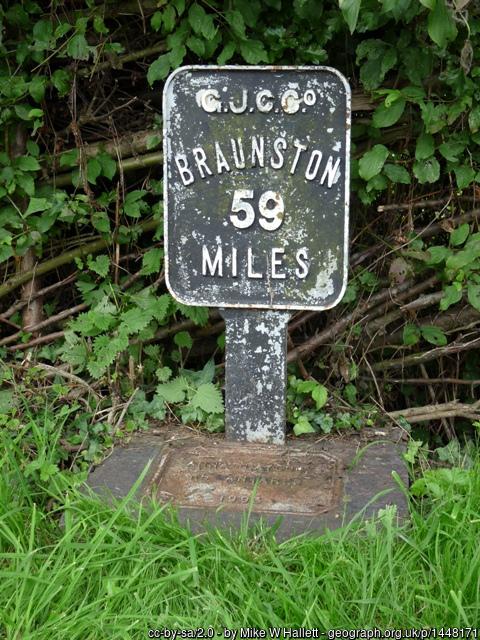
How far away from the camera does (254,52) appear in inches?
111

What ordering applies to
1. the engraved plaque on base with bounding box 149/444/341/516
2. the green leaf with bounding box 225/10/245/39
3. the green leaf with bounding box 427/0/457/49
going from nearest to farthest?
the green leaf with bounding box 427/0/457/49, the engraved plaque on base with bounding box 149/444/341/516, the green leaf with bounding box 225/10/245/39

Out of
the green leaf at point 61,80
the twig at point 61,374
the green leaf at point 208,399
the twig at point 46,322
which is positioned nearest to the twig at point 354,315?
the green leaf at point 208,399

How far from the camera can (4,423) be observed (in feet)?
9.42

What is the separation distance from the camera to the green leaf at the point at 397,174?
9.50 ft

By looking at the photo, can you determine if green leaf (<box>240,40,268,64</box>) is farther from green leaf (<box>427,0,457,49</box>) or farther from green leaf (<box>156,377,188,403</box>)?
green leaf (<box>156,377,188,403</box>)

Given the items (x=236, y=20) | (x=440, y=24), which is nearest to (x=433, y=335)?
(x=440, y=24)

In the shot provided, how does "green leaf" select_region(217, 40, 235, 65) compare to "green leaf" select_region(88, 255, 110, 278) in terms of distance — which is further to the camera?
"green leaf" select_region(88, 255, 110, 278)

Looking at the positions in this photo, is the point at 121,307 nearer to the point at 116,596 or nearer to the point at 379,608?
the point at 116,596

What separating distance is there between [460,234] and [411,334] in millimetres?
462

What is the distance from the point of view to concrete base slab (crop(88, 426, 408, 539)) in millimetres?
2332

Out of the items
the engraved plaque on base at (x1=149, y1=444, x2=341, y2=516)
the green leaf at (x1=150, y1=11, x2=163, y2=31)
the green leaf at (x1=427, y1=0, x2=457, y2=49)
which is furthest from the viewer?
the green leaf at (x1=150, y1=11, x2=163, y2=31)

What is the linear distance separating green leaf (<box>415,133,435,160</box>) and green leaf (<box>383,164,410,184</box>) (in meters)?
0.07

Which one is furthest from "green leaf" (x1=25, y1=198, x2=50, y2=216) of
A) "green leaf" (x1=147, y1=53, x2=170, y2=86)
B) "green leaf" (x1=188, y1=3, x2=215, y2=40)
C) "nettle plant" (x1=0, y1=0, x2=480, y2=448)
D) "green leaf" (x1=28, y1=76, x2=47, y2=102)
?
"green leaf" (x1=188, y1=3, x2=215, y2=40)

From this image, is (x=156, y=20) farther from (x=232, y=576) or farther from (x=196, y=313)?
(x=232, y=576)
